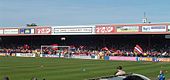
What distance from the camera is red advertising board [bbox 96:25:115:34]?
68.4 meters

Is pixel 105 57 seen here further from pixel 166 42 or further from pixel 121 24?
pixel 166 42

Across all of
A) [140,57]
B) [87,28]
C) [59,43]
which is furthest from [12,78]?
[59,43]

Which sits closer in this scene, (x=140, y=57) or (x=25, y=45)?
(x=140, y=57)

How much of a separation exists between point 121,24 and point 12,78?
1684 inches

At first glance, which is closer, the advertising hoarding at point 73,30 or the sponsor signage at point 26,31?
the advertising hoarding at point 73,30

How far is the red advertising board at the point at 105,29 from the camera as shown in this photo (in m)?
68.4

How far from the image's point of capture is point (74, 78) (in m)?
26.8

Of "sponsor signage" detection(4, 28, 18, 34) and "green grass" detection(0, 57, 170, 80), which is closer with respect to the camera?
"green grass" detection(0, 57, 170, 80)

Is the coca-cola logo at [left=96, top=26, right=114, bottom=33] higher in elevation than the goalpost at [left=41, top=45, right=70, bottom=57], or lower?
higher

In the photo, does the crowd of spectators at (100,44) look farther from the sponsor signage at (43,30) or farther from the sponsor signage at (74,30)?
the sponsor signage at (74,30)

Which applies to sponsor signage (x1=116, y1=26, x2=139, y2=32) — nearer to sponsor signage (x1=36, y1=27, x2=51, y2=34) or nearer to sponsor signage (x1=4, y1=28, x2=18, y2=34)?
sponsor signage (x1=36, y1=27, x2=51, y2=34)

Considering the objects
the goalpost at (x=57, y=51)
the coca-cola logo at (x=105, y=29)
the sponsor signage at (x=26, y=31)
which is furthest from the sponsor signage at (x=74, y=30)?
the sponsor signage at (x=26, y=31)

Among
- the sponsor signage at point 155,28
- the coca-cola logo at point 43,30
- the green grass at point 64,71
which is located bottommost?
the green grass at point 64,71

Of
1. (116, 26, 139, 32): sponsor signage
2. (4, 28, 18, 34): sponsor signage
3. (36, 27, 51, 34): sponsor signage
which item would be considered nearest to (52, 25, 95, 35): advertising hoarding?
(36, 27, 51, 34): sponsor signage
